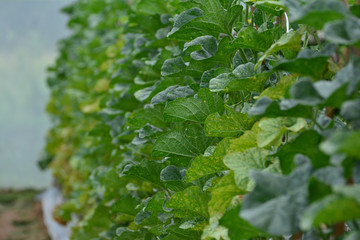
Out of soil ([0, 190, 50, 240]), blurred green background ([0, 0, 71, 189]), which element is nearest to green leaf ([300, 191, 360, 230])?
soil ([0, 190, 50, 240])

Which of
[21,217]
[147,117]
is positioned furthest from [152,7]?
[21,217]

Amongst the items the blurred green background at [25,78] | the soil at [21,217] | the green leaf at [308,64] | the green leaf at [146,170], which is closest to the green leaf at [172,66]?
the green leaf at [146,170]

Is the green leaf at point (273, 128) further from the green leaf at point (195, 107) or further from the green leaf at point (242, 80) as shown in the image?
the green leaf at point (195, 107)

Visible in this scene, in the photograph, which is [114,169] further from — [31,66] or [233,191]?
[31,66]

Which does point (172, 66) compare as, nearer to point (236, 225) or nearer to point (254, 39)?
point (254, 39)

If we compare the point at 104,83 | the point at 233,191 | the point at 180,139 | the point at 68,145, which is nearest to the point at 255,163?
the point at 233,191

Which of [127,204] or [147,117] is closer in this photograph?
[147,117]

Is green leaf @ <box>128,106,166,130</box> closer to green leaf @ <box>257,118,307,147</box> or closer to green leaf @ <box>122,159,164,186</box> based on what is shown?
green leaf @ <box>122,159,164,186</box>
